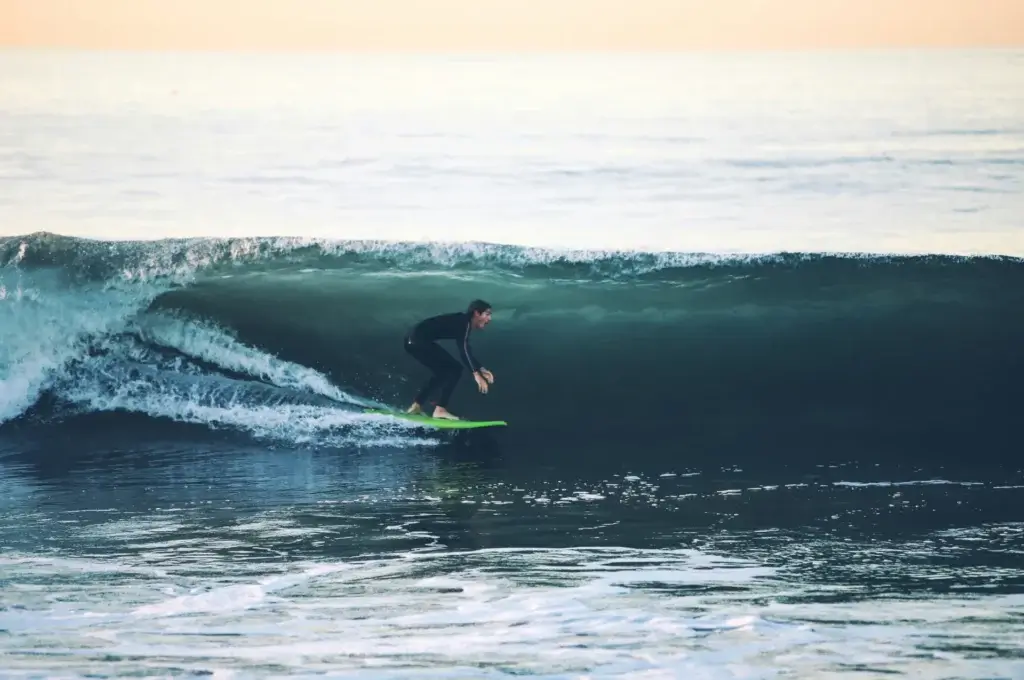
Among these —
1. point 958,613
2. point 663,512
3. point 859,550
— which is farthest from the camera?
point 663,512

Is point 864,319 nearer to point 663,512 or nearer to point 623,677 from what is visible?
point 663,512

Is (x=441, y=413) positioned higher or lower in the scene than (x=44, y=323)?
lower

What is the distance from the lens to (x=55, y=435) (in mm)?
5680

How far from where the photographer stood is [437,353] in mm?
5469

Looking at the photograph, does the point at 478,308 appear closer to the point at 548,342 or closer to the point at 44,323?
the point at 548,342

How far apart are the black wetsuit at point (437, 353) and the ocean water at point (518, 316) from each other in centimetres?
21

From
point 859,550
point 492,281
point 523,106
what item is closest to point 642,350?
point 492,281

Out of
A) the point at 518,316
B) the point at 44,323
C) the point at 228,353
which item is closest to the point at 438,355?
the point at 518,316

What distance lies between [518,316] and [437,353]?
115 centimetres

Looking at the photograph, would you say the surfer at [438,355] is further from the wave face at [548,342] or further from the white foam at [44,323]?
the white foam at [44,323]

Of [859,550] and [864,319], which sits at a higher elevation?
[864,319]

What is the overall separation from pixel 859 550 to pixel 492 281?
2979 mm

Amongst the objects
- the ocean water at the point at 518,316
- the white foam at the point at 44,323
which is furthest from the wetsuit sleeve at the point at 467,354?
the white foam at the point at 44,323

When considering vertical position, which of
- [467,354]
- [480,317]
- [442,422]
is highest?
[480,317]
